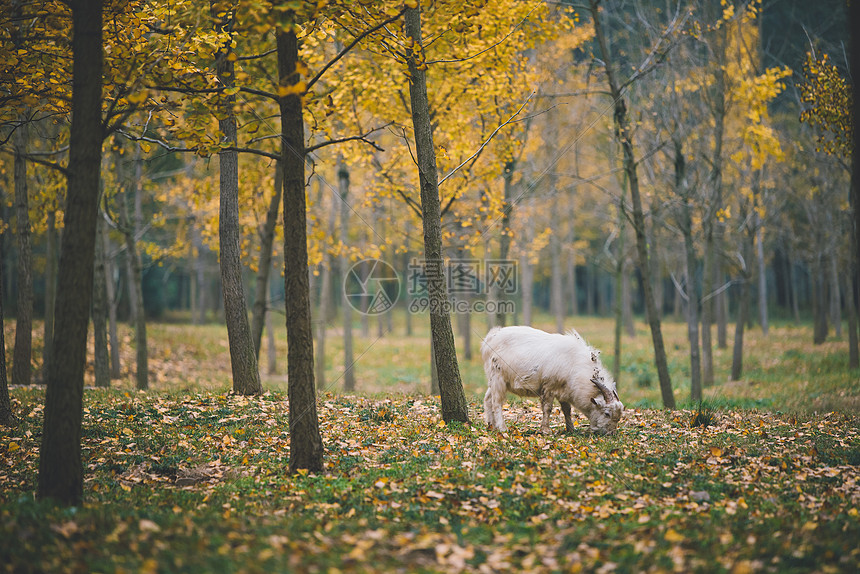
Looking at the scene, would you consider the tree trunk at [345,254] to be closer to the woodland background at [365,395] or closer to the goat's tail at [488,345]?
the woodland background at [365,395]

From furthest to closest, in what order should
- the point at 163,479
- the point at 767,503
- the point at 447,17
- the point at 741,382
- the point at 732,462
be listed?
the point at 741,382
the point at 447,17
the point at 732,462
the point at 163,479
the point at 767,503

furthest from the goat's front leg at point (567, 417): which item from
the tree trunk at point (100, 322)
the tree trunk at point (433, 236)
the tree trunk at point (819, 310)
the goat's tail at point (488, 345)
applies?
the tree trunk at point (819, 310)

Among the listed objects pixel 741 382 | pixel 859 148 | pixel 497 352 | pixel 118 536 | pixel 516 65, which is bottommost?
pixel 741 382

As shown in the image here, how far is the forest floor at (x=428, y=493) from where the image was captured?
442cm

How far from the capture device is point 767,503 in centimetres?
579

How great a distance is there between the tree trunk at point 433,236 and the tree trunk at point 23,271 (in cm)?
804

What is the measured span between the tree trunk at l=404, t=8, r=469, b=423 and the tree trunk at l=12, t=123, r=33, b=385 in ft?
26.4

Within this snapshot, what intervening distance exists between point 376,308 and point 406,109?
A: 17226 millimetres

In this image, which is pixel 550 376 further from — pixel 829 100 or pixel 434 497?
pixel 829 100

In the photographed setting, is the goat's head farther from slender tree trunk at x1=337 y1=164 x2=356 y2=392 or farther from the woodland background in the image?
slender tree trunk at x1=337 y1=164 x2=356 y2=392

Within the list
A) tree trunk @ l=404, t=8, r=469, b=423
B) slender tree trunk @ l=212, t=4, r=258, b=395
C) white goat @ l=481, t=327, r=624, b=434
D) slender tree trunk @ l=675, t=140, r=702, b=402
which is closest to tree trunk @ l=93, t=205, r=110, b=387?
slender tree trunk @ l=212, t=4, r=258, b=395

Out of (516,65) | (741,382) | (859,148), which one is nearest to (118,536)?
(859,148)

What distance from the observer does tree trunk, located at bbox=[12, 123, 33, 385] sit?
1181 cm

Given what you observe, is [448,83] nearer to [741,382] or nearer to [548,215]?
[741,382]
